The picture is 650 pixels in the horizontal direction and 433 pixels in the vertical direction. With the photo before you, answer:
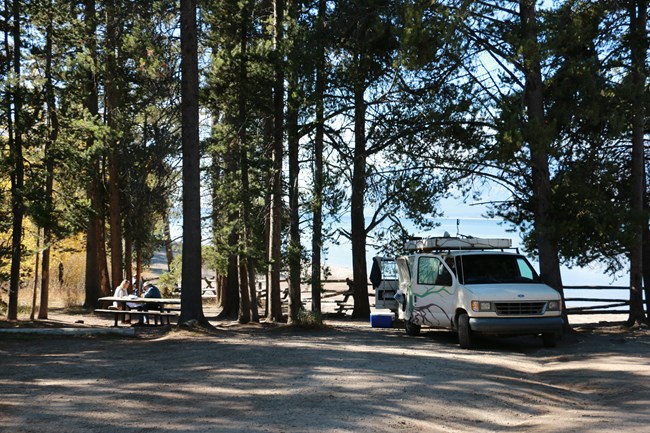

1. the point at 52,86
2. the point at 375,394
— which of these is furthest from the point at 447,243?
the point at 52,86

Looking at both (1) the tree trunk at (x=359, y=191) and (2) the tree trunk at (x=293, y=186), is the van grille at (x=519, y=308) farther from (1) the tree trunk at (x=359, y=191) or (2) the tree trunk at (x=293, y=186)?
(2) the tree trunk at (x=293, y=186)

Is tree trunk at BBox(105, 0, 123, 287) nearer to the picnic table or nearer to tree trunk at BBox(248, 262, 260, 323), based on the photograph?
the picnic table

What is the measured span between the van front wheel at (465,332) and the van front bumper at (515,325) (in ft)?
0.74

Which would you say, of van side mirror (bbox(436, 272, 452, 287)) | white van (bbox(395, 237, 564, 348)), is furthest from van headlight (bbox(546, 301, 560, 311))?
van side mirror (bbox(436, 272, 452, 287))

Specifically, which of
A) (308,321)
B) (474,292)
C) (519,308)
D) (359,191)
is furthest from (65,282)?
(519,308)

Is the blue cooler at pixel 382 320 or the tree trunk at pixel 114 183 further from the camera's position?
the tree trunk at pixel 114 183

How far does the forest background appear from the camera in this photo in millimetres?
16469

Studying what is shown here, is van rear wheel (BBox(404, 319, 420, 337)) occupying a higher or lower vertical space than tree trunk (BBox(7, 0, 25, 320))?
lower

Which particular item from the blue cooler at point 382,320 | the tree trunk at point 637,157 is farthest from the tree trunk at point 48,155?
the tree trunk at point 637,157

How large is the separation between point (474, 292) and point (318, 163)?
6.75 metres

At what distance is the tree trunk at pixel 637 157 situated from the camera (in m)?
16.7

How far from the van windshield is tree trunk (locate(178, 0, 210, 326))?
6.16m

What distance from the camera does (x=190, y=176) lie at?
17.7m

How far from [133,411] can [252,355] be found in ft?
15.2
